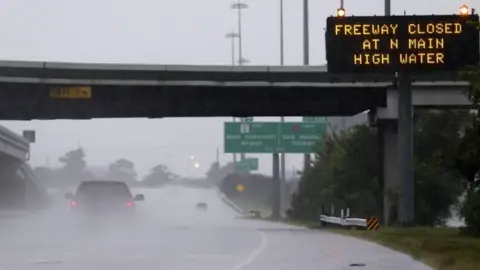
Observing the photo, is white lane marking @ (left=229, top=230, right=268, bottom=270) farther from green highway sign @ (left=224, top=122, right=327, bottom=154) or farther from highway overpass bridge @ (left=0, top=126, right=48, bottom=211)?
highway overpass bridge @ (left=0, top=126, right=48, bottom=211)

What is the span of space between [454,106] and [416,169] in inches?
142

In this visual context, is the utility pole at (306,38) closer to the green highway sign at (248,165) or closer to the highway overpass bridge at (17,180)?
the highway overpass bridge at (17,180)

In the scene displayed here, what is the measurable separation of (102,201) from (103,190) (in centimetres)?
42

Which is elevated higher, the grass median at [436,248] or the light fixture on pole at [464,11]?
the light fixture on pole at [464,11]

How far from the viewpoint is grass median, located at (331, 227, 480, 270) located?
20719 millimetres

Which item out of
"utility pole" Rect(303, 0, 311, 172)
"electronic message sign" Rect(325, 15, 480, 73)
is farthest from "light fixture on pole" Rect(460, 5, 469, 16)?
"utility pole" Rect(303, 0, 311, 172)

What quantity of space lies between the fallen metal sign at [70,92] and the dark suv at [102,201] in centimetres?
612

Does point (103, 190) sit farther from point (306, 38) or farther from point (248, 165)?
point (248, 165)

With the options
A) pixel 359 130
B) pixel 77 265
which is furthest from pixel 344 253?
pixel 359 130

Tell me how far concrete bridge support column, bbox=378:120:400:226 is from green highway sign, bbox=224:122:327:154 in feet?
63.7

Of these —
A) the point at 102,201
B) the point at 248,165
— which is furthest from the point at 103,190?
the point at 248,165

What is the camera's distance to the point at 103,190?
3978cm

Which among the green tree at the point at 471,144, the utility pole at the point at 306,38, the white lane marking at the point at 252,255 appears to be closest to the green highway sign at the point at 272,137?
the utility pole at the point at 306,38

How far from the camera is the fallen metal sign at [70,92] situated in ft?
149
